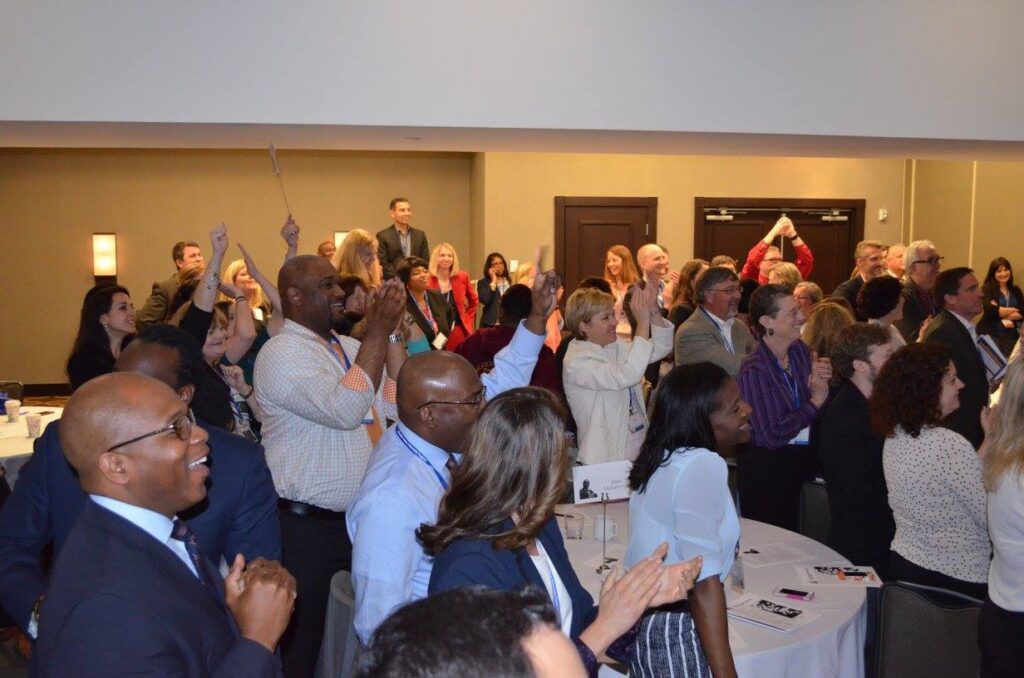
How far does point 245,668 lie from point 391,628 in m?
0.75

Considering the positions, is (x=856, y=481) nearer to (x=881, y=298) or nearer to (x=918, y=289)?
(x=881, y=298)

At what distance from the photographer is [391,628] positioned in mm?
1085

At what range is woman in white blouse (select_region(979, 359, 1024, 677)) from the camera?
286cm

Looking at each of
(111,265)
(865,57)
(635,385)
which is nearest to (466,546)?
(635,385)

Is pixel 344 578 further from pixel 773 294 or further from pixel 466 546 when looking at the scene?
pixel 773 294

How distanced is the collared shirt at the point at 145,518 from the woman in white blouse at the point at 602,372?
10.8ft

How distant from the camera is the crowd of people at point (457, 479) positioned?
1.70 m

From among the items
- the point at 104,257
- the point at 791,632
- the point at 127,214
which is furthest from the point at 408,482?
the point at 127,214

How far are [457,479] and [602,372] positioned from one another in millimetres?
2826

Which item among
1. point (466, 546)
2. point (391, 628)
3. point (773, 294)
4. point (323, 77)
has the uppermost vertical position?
point (323, 77)

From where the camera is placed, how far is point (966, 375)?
564 cm

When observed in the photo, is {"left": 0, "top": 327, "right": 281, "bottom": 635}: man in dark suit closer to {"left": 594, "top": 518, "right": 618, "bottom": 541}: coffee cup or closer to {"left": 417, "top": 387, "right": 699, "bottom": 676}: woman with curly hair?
{"left": 417, "top": 387, "right": 699, "bottom": 676}: woman with curly hair

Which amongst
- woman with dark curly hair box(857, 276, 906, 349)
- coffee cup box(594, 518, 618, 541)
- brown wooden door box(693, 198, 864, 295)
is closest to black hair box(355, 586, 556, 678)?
coffee cup box(594, 518, 618, 541)

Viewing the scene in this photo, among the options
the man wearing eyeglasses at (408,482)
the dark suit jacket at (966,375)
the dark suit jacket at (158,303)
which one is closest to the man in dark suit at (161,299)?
the dark suit jacket at (158,303)
